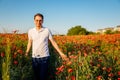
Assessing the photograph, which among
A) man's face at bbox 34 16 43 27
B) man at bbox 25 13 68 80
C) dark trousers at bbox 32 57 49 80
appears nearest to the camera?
man's face at bbox 34 16 43 27

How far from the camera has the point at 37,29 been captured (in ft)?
13.0

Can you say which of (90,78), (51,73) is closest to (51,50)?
(51,73)

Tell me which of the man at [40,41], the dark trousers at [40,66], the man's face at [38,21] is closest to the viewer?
the man's face at [38,21]

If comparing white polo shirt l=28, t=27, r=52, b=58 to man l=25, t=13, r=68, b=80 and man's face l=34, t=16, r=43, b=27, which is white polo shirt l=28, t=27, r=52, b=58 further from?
man's face l=34, t=16, r=43, b=27

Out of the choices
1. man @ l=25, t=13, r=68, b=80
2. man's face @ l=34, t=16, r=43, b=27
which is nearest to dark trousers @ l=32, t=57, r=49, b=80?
man @ l=25, t=13, r=68, b=80

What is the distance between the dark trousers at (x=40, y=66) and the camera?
405 centimetres

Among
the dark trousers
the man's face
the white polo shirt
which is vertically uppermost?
the man's face

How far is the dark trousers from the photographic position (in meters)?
4.05

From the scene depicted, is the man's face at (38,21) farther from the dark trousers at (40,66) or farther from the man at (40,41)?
the dark trousers at (40,66)

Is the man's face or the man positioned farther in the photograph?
the man

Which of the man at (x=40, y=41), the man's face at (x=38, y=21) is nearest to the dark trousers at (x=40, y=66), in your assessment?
the man at (x=40, y=41)

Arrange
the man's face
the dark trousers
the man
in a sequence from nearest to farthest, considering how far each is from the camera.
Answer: the man's face < the man < the dark trousers

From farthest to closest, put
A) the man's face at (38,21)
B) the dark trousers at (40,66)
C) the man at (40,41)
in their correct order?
the dark trousers at (40,66), the man at (40,41), the man's face at (38,21)

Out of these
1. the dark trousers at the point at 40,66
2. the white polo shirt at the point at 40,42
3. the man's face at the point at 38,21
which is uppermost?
the man's face at the point at 38,21
